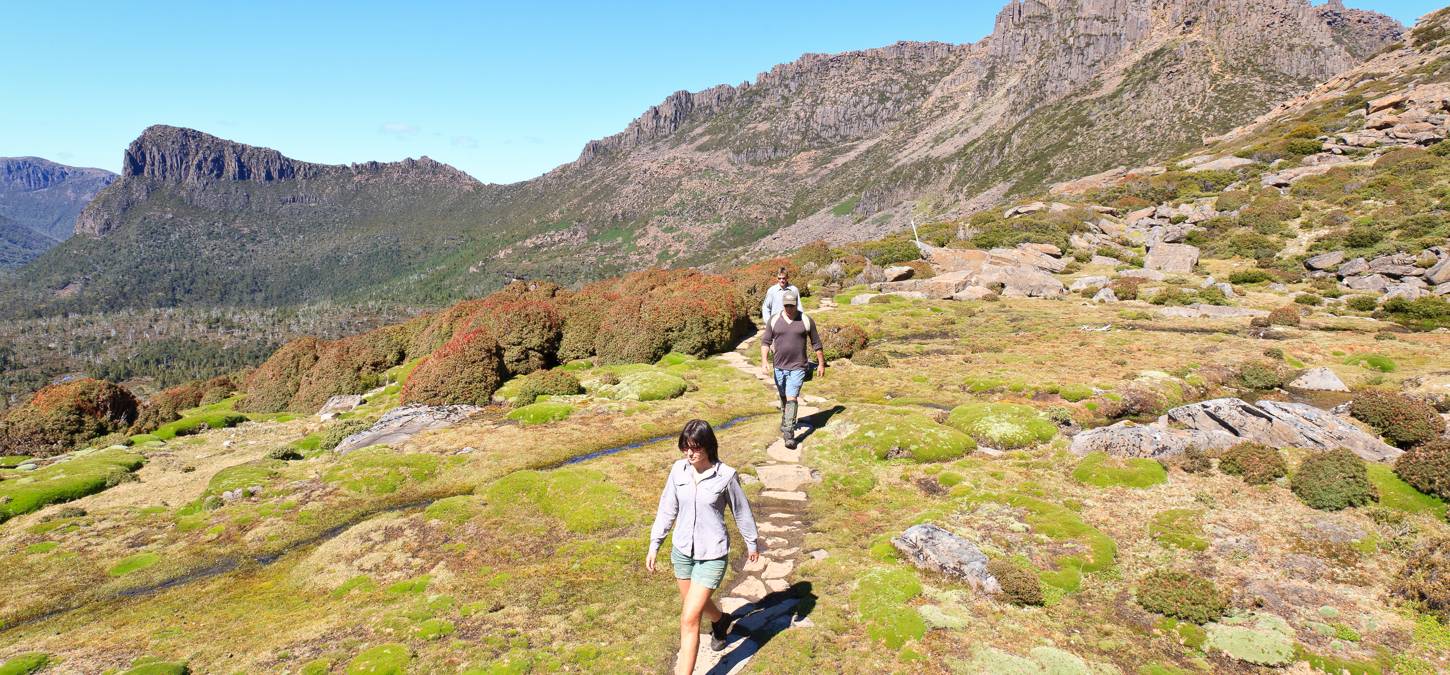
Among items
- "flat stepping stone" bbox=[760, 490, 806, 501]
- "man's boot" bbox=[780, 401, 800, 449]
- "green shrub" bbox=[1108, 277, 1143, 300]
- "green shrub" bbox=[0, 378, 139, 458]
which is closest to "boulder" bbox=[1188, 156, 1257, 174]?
"green shrub" bbox=[1108, 277, 1143, 300]

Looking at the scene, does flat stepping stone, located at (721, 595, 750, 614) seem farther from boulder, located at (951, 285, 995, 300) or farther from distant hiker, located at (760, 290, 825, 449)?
boulder, located at (951, 285, 995, 300)

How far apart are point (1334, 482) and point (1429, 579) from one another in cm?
261

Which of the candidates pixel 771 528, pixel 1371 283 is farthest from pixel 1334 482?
pixel 1371 283

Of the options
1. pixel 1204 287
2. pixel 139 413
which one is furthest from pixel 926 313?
pixel 139 413

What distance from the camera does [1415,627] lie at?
22.3 feet

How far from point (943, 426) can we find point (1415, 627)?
779cm

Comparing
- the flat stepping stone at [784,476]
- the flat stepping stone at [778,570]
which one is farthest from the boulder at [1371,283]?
the flat stepping stone at [778,570]

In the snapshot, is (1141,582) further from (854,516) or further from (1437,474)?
(1437,474)

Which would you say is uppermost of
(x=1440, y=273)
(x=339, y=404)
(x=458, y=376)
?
(x=1440, y=273)

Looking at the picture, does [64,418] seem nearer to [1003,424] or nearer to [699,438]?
[699,438]

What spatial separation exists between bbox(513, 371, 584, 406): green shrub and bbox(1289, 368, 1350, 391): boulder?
20868 mm

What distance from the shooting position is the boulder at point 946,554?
809 cm

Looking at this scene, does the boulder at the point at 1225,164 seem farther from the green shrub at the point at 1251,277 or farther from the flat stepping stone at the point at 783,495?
the flat stepping stone at the point at 783,495

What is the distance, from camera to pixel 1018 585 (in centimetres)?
772
